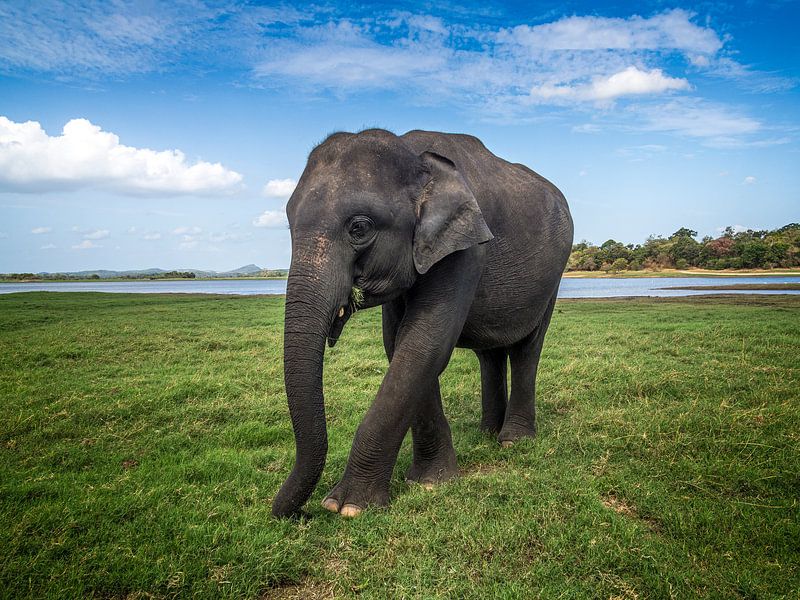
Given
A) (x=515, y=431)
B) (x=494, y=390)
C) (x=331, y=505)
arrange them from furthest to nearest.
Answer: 1. (x=494, y=390)
2. (x=515, y=431)
3. (x=331, y=505)

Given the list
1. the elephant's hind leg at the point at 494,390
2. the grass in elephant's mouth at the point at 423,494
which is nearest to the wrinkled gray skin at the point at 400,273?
the grass in elephant's mouth at the point at 423,494

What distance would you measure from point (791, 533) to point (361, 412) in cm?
531

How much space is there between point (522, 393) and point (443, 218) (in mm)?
3179

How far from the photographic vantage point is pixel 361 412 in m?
8.30

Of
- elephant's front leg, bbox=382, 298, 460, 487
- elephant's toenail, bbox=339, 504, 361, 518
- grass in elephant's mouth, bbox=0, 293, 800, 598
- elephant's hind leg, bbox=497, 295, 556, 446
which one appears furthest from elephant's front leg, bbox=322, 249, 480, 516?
elephant's hind leg, bbox=497, 295, 556, 446

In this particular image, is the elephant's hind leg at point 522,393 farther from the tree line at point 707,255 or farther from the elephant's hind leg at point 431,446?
the tree line at point 707,255

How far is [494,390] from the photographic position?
7355mm

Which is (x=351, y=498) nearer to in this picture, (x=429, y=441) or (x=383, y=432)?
(x=383, y=432)

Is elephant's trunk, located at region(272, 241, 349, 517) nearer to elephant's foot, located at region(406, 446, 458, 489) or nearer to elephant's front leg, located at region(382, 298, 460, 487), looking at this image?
elephant's front leg, located at region(382, 298, 460, 487)

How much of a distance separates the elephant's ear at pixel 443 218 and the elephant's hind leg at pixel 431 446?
1.41 m

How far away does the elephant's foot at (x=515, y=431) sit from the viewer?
6930 millimetres

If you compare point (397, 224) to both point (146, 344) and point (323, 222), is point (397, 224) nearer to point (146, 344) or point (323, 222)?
point (323, 222)

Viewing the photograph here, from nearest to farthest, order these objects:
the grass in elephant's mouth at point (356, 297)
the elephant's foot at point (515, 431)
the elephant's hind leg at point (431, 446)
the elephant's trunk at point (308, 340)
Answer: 1. the elephant's trunk at point (308, 340)
2. the grass in elephant's mouth at point (356, 297)
3. the elephant's hind leg at point (431, 446)
4. the elephant's foot at point (515, 431)

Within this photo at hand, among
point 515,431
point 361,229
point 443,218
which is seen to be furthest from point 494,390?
point 361,229
